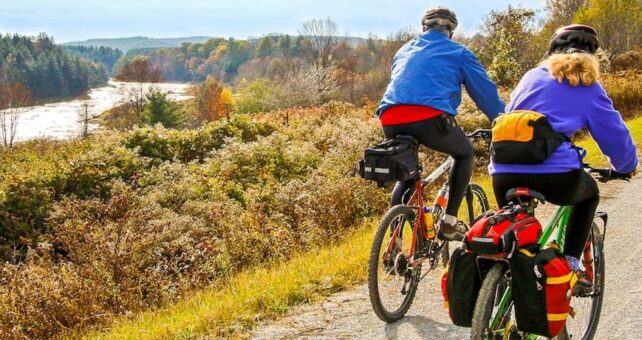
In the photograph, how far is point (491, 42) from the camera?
31.7m

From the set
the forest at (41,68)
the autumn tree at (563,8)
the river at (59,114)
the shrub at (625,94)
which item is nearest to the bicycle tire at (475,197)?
the shrub at (625,94)

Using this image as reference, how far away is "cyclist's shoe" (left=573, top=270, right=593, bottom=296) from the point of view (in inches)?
134

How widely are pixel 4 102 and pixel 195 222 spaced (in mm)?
90094

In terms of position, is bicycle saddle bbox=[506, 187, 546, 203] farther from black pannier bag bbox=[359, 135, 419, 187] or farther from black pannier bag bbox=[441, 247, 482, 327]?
black pannier bag bbox=[359, 135, 419, 187]

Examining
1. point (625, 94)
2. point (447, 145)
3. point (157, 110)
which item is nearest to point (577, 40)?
point (447, 145)

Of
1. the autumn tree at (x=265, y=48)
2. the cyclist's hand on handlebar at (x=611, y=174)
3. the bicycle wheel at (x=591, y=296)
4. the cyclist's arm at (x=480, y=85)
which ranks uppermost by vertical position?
the autumn tree at (x=265, y=48)

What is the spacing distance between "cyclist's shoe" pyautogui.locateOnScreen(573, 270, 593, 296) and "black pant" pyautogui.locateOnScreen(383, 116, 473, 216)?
3.39 ft

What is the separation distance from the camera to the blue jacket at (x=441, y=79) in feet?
12.6

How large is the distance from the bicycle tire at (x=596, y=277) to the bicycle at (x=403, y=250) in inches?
40.1

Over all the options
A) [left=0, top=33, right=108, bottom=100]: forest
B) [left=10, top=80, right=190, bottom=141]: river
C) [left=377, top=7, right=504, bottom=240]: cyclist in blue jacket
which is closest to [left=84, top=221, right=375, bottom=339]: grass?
[left=377, top=7, right=504, bottom=240]: cyclist in blue jacket

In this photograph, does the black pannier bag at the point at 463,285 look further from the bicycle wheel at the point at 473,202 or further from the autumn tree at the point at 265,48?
the autumn tree at the point at 265,48

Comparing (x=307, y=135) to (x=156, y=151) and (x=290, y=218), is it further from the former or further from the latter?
(x=290, y=218)

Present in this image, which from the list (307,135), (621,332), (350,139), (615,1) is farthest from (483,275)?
(615,1)

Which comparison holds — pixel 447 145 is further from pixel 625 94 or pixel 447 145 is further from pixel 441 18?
pixel 625 94
